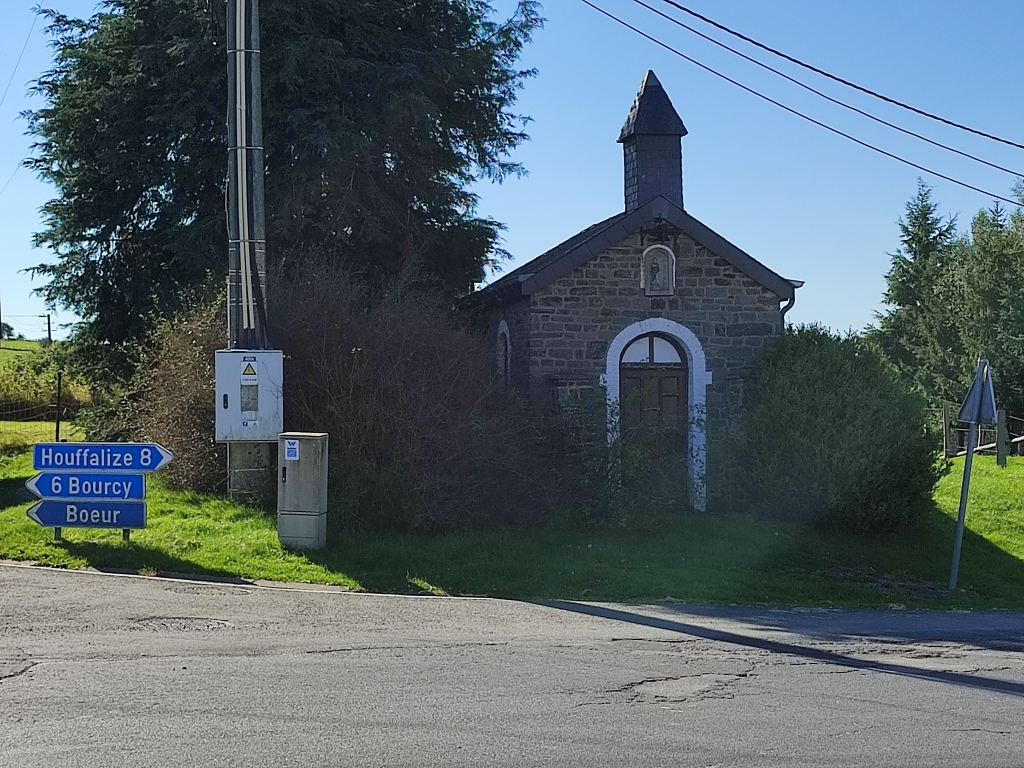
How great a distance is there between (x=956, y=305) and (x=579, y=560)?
4305 centimetres

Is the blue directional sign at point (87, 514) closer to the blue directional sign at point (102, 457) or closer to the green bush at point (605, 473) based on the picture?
the blue directional sign at point (102, 457)

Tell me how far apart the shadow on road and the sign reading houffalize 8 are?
4.91 metres

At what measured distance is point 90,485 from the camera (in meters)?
12.8

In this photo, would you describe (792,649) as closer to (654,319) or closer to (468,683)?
(468,683)

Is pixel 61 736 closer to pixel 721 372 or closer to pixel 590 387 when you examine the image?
pixel 590 387

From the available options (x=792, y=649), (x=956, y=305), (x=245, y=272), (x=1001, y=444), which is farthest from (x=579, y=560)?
(x=956, y=305)

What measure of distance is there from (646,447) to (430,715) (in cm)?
928

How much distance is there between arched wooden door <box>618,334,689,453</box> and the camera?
59.7 ft

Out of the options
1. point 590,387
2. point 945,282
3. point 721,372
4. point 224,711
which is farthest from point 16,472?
point 945,282

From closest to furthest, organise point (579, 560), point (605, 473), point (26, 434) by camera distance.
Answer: point (579, 560)
point (605, 473)
point (26, 434)

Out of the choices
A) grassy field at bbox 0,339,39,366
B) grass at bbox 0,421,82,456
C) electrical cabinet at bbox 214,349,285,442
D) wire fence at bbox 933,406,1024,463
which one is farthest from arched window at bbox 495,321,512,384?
grassy field at bbox 0,339,39,366

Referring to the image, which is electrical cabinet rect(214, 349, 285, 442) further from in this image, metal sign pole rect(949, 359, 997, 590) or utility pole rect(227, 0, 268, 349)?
metal sign pole rect(949, 359, 997, 590)

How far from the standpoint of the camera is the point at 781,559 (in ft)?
49.3

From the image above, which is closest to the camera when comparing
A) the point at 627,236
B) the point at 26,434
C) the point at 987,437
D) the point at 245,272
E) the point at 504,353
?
the point at 245,272
